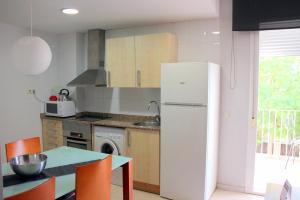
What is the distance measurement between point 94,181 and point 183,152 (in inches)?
55.9

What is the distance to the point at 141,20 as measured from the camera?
11.1 feet

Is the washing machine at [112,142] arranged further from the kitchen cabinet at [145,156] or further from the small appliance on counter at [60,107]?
the small appliance on counter at [60,107]

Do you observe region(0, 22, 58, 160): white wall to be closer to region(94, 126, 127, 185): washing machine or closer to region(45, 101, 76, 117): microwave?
region(45, 101, 76, 117): microwave

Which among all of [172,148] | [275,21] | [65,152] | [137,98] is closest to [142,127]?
[172,148]

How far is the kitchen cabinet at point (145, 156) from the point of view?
320cm

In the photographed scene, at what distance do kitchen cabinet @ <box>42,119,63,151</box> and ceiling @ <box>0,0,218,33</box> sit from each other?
1536 millimetres

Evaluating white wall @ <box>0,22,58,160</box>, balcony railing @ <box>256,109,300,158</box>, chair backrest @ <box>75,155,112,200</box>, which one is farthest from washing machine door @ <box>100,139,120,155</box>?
balcony railing @ <box>256,109,300,158</box>

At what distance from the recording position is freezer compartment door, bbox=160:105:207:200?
285 cm

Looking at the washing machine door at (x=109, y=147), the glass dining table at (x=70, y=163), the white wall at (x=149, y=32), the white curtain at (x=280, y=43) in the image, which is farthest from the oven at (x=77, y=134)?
the white curtain at (x=280, y=43)

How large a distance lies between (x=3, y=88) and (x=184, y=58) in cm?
267

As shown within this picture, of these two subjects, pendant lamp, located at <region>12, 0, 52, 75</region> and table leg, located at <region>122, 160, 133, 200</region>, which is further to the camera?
table leg, located at <region>122, 160, 133, 200</region>

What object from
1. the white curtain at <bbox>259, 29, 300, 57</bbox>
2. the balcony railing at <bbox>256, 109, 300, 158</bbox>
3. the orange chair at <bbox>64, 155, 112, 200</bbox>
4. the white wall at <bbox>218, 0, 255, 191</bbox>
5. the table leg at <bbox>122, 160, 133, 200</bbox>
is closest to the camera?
the orange chair at <bbox>64, 155, 112, 200</bbox>

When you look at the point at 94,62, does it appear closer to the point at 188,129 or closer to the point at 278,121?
the point at 188,129

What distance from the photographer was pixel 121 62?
3.61 metres
